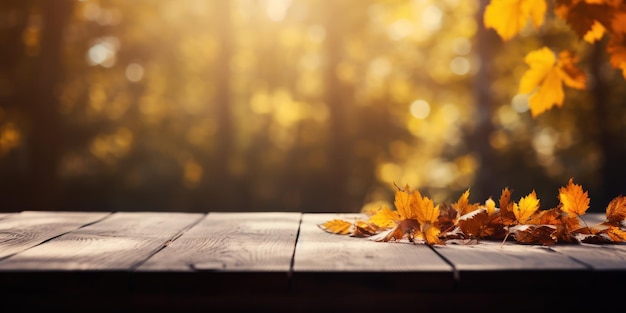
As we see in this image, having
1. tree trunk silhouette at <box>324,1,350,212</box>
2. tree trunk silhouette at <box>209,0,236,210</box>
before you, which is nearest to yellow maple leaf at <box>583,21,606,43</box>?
tree trunk silhouette at <box>209,0,236,210</box>

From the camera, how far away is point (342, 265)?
165cm

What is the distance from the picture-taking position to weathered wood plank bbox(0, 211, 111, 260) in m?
2.12

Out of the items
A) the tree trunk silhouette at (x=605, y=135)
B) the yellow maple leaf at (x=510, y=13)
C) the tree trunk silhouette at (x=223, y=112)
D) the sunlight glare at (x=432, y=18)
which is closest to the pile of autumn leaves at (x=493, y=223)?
the yellow maple leaf at (x=510, y=13)

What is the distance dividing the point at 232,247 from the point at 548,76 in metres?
1.31

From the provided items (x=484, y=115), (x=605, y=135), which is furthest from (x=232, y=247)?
(x=605, y=135)

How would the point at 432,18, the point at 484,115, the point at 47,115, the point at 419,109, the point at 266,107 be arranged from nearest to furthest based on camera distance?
the point at 484,115 < the point at 47,115 < the point at 432,18 < the point at 419,109 < the point at 266,107

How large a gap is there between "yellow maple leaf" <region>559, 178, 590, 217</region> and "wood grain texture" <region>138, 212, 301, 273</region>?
950 millimetres

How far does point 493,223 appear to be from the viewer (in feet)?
7.68

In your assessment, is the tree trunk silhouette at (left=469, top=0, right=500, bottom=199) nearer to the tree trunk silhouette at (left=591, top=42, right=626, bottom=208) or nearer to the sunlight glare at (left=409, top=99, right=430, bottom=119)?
the tree trunk silhouette at (left=591, top=42, right=626, bottom=208)

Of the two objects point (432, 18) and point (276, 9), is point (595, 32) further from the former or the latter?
point (276, 9)

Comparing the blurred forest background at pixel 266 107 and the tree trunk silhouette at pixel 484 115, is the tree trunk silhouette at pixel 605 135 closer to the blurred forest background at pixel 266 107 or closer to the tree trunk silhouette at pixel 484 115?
the blurred forest background at pixel 266 107

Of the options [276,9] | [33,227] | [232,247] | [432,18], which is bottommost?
[33,227]
